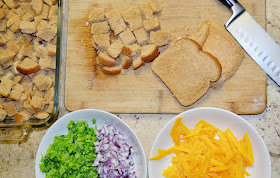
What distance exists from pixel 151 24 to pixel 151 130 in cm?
97

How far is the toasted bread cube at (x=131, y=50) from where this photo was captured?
3000mm

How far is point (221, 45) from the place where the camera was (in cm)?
300

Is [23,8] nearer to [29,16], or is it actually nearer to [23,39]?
[29,16]

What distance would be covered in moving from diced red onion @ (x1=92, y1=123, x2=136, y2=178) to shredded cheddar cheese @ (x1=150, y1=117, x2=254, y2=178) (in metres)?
0.22

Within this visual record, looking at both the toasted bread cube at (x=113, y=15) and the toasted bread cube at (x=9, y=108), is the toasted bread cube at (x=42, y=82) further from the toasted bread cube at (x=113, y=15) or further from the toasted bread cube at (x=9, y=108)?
the toasted bread cube at (x=113, y=15)

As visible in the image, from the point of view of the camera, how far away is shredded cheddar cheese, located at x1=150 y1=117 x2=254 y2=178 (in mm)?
2693

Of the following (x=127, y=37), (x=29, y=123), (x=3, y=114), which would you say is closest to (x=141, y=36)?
(x=127, y=37)

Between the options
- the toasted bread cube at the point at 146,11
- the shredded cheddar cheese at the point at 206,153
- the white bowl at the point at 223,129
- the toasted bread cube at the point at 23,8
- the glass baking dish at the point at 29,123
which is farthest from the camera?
the toasted bread cube at the point at 23,8

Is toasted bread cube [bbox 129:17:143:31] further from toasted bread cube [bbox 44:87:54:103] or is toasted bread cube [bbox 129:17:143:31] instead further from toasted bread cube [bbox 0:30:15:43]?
toasted bread cube [bbox 0:30:15:43]

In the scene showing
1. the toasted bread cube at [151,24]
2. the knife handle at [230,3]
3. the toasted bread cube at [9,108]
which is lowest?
the toasted bread cube at [9,108]

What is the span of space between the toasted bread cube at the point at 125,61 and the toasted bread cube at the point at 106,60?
0.27ft

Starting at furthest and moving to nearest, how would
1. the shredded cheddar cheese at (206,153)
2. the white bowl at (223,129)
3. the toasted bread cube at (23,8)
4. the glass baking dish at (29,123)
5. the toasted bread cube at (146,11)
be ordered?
the toasted bread cube at (23,8) < the toasted bread cube at (146,11) < the glass baking dish at (29,123) < the white bowl at (223,129) < the shredded cheddar cheese at (206,153)

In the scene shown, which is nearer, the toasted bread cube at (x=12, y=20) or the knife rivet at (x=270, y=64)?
the knife rivet at (x=270, y=64)

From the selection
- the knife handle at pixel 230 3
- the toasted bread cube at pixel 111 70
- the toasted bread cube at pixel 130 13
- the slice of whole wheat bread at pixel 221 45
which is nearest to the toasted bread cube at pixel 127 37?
the toasted bread cube at pixel 130 13
